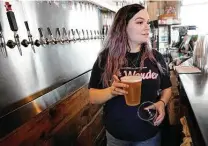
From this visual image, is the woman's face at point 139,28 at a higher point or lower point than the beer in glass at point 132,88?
higher

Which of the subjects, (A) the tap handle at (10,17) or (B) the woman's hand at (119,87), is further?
(A) the tap handle at (10,17)

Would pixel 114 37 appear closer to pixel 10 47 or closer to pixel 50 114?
pixel 10 47

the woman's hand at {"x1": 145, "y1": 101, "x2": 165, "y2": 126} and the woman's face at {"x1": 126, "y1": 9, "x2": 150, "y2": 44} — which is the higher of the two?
the woman's face at {"x1": 126, "y1": 9, "x2": 150, "y2": 44}

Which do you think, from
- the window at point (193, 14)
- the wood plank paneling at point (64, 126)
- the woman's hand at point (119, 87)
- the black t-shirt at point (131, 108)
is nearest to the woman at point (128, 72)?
the black t-shirt at point (131, 108)

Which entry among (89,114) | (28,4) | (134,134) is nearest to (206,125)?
(134,134)

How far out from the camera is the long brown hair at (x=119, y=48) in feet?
4.54

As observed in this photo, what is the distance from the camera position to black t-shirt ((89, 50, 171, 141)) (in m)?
1.36

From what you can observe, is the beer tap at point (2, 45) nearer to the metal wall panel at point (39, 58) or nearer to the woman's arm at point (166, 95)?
the metal wall panel at point (39, 58)

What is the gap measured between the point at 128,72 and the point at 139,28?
269 mm

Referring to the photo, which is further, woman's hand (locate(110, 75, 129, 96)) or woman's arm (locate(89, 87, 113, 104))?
woman's arm (locate(89, 87, 113, 104))

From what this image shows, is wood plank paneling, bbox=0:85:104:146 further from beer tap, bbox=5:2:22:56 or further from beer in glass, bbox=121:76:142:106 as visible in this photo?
beer in glass, bbox=121:76:142:106

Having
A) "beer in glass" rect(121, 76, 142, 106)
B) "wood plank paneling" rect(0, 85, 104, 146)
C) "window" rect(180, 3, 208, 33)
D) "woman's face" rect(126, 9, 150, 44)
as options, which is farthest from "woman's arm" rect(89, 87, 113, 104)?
"window" rect(180, 3, 208, 33)

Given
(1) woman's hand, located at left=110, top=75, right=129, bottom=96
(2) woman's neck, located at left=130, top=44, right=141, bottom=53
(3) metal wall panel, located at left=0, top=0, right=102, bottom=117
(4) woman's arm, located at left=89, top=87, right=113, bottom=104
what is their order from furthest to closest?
(3) metal wall panel, located at left=0, top=0, right=102, bottom=117 → (2) woman's neck, located at left=130, top=44, right=141, bottom=53 → (4) woman's arm, located at left=89, top=87, right=113, bottom=104 → (1) woman's hand, located at left=110, top=75, right=129, bottom=96

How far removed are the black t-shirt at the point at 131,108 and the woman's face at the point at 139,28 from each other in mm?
104
